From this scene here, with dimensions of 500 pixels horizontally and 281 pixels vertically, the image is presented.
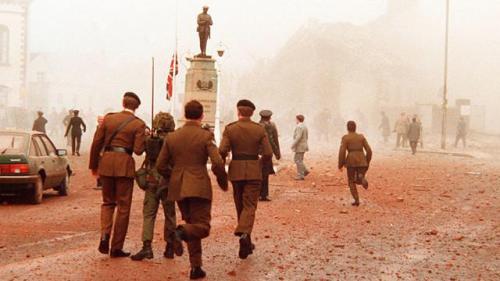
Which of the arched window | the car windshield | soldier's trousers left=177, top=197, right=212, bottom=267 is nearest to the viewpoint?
soldier's trousers left=177, top=197, right=212, bottom=267

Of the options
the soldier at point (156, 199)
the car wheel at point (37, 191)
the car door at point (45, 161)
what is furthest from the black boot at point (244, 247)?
the car door at point (45, 161)

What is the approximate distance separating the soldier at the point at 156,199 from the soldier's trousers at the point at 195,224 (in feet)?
2.16

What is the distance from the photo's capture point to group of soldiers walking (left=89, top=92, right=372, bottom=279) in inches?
249

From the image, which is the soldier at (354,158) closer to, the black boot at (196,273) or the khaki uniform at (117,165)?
the khaki uniform at (117,165)

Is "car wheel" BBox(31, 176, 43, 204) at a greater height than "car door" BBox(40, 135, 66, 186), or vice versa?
"car door" BBox(40, 135, 66, 186)

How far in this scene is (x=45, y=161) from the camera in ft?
39.1

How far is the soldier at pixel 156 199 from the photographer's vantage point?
7.03m

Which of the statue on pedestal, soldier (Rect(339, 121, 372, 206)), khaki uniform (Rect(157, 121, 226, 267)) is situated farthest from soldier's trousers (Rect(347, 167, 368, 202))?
the statue on pedestal

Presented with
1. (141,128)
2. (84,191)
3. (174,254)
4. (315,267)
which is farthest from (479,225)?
(84,191)

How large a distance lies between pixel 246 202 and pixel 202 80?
1363 cm

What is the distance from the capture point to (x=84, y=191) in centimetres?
1414

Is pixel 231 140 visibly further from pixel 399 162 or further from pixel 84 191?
pixel 399 162

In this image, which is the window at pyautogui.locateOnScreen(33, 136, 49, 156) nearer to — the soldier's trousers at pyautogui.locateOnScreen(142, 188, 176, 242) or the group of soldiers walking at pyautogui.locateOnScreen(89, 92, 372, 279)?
the group of soldiers walking at pyautogui.locateOnScreen(89, 92, 372, 279)

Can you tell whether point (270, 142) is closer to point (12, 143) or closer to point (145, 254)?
point (12, 143)
